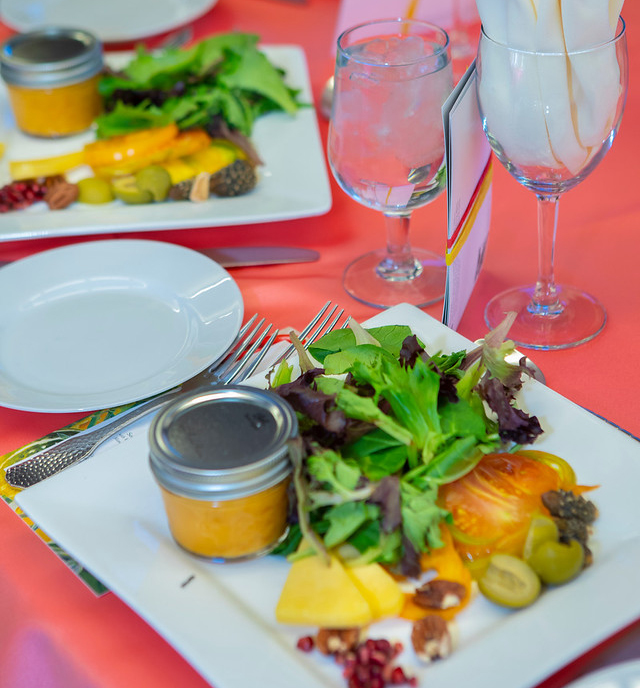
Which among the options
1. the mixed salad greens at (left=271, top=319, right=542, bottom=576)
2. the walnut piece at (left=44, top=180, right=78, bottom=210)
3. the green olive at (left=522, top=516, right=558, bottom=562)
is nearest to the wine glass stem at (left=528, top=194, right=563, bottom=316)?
the mixed salad greens at (left=271, top=319, right=542, bottom=576)

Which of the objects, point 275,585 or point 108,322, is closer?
point 275,585

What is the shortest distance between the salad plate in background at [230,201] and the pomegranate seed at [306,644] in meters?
0.83

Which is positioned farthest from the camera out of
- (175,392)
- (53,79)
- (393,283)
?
(53,79)

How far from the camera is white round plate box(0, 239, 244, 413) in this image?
1078mm

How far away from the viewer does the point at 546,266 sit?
3.90 feet

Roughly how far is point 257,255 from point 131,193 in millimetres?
280

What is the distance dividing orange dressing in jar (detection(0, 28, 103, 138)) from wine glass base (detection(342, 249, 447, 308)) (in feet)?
2.51

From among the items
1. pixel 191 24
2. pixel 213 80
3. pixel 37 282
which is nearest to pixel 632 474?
pixel 37 282

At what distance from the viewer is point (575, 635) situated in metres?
0.68

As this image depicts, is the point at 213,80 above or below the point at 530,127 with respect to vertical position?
below

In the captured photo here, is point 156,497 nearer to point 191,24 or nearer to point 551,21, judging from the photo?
point 551,21

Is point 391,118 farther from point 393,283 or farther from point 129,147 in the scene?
point 129,147

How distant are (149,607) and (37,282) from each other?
0.72 m

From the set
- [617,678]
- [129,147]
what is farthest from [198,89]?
[617,678]
